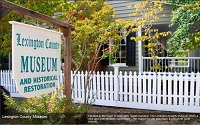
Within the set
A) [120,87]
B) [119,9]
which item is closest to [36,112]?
[120,87]

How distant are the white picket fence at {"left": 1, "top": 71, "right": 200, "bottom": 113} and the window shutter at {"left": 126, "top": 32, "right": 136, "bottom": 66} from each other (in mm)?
3250

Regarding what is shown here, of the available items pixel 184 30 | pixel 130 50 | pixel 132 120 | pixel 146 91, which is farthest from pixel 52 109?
pixel 130 50

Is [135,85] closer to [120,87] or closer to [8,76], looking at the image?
[120,87]

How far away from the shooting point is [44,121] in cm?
391

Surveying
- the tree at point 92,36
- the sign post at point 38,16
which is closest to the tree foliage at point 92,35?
the tree at point 92,36

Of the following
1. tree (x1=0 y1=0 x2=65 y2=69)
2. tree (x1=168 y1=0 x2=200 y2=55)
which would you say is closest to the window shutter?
tree (x1=168 y1=0 x2=200 y2=55)

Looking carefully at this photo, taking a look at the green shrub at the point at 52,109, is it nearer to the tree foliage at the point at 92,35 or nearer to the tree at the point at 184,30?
the tree foliage at the point at 92,35

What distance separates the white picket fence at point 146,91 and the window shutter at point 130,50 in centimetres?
325

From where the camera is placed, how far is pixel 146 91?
22.2 ft

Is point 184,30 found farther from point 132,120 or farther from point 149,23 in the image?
point 132,120

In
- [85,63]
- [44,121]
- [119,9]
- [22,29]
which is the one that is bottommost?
[44,121]

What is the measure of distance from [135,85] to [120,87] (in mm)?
536

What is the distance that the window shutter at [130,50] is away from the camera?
10.1m

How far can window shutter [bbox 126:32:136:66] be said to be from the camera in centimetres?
1013
